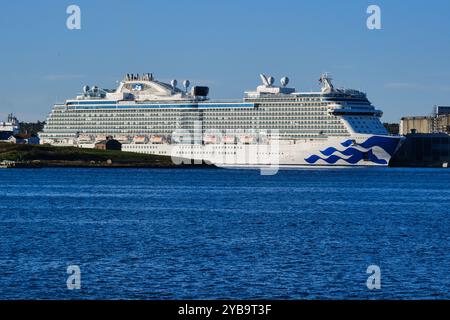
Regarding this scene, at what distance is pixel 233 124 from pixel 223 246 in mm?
84189

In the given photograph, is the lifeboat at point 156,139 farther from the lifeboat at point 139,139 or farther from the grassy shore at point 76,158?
the grassy shore at point 76,158

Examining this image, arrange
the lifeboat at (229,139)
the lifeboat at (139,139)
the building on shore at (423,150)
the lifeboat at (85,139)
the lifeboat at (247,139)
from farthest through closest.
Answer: the building on shore at (423,150)
the lifeboat at (85,139)
the lifeboat at (139,139)
the lifeboat at (229,139)
the lifeboat at (247,139)

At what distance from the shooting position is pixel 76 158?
392 feet

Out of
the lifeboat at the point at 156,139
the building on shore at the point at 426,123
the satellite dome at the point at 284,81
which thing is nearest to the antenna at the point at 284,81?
the satellite dome at the point at 284,81

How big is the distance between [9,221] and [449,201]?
27.3 m

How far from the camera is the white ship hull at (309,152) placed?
330 feet

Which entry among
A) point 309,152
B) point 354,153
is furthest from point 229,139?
point 354,153

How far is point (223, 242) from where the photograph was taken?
100ft

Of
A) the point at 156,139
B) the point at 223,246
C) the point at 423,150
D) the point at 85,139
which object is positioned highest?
the point at 85,139

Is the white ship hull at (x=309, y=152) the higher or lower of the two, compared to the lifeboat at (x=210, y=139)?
lower

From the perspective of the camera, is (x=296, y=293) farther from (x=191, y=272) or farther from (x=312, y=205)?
(x=312, y=205)

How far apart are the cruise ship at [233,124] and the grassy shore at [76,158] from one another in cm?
224

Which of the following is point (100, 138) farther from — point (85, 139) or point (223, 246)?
point (223, 246)
